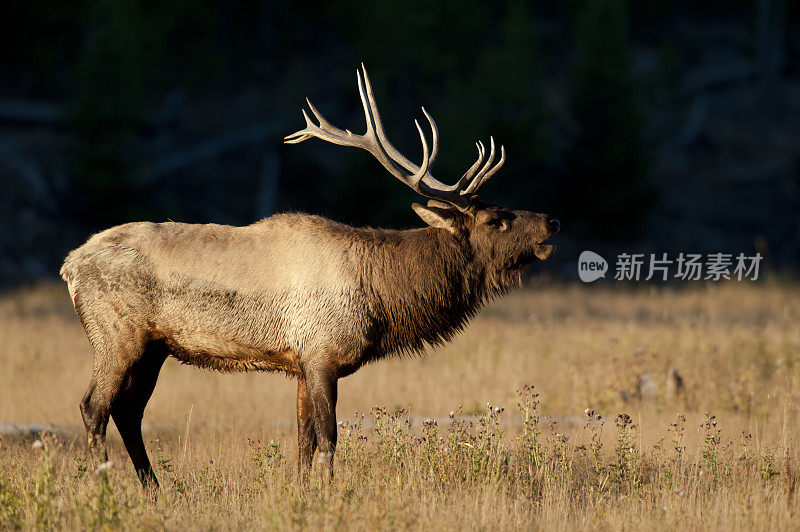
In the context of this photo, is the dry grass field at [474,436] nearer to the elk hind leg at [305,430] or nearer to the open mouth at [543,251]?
the elk hind leg at [305,430]

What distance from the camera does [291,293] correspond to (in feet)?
20.5

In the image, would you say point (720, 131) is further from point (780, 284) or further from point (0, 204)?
point (0, 204)

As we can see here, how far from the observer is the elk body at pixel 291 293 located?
6.20 metres

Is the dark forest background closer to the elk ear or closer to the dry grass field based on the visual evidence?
the dry grass field

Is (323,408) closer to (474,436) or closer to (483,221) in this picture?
(474,436)

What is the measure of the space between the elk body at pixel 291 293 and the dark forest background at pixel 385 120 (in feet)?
56.9

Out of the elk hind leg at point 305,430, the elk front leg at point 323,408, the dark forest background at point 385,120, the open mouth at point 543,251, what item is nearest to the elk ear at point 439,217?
the open mouth at point 543,251

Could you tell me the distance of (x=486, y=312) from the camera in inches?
616

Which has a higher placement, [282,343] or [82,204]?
[82,204]

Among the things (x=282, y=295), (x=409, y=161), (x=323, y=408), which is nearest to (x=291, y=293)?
(x=282, y=295)

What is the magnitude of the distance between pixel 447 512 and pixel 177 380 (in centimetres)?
557

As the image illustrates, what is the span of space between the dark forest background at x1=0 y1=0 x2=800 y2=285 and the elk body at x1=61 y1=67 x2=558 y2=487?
1733 centimetres

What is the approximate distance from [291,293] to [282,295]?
65mm

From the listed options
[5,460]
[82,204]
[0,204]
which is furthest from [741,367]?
[0,204]
